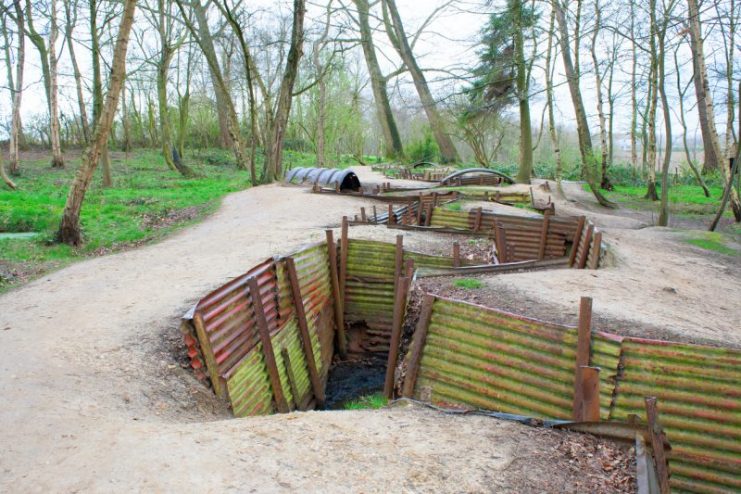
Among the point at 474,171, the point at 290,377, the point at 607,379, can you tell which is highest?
the point at 474,171

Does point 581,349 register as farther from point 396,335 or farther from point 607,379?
point 396,335

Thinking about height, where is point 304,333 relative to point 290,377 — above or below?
above

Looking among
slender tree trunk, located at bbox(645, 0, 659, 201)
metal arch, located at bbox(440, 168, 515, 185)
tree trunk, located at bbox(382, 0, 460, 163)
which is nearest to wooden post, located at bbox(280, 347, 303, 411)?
slender tree trunk, located at bbox(645, 0, 659, 201)

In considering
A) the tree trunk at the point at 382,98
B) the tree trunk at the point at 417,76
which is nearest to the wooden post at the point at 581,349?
the tree trunk at the point at 417,76

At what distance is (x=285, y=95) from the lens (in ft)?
73.3

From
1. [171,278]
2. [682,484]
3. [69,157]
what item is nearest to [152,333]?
[171,278]

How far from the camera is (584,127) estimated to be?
21.7m

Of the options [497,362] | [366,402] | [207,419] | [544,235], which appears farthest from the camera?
[544,235]

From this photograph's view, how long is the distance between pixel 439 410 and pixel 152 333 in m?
3.25

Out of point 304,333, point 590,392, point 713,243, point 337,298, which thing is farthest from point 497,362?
point 713,243

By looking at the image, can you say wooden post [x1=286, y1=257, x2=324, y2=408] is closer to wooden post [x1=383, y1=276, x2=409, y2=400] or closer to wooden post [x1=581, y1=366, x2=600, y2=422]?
wooden post [x1=383, y1=276, x2=409, y2=400]

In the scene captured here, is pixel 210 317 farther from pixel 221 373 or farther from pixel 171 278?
pixel 171 278

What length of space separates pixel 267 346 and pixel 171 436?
272cm

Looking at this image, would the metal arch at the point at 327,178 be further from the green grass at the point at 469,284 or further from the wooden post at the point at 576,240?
the green grass at the point at 469,284
